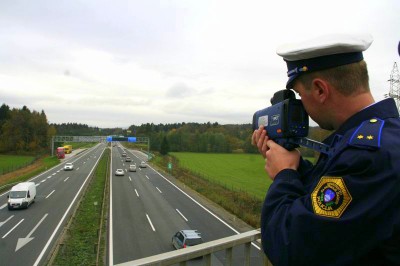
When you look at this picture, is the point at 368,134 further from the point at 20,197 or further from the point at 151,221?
the point at 20,197

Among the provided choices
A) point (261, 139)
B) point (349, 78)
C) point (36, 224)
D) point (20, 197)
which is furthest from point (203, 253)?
point (20, 197)

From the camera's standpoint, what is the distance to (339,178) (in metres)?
1.45

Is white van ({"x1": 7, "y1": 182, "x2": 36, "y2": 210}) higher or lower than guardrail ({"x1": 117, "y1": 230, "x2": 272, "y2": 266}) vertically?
lower

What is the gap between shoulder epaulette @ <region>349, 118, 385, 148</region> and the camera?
4.70 ft

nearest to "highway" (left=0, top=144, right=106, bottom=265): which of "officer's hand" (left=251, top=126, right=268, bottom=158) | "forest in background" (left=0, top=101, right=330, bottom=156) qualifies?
"officer's hand" (left=251, top=126, right=268, bottom=158)

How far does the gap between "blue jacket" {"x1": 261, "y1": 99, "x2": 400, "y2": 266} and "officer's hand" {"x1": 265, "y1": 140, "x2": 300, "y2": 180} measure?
0.81 ft

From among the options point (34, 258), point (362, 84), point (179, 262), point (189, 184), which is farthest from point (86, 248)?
point (189, 184)

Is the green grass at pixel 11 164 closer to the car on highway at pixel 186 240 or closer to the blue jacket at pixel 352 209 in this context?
the car on highway at pixel 186 240

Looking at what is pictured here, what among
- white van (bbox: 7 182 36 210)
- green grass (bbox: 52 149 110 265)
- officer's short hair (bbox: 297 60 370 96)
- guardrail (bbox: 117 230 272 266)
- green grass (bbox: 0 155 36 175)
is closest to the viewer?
officer's short hair (bbox: 297 60 370 96)

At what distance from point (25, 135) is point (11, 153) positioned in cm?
521

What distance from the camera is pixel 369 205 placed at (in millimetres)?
1354

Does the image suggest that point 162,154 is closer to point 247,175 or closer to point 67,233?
point 247,175

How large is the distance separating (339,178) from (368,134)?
22 centimetres

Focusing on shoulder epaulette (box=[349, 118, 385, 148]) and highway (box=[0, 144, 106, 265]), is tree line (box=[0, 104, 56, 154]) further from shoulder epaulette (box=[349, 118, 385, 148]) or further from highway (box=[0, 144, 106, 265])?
shoulder epaulette (box=[349, 118, 385, 148])
